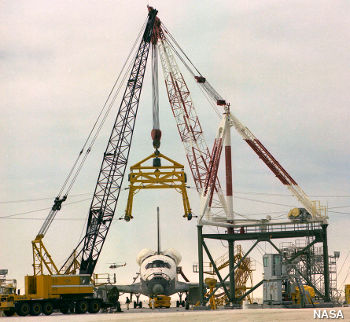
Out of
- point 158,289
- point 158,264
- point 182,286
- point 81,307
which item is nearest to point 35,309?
point 81,307

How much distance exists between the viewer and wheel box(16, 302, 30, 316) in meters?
76.7

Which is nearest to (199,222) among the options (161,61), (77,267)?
(77,267)

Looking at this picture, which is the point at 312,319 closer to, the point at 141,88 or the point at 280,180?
the point at 280,180

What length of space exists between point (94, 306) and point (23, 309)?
7711 mm

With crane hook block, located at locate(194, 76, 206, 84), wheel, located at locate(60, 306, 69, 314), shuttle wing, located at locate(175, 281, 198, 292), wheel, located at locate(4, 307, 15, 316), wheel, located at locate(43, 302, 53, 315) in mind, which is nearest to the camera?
wheel, located at locate(4, 307, 15, 316)

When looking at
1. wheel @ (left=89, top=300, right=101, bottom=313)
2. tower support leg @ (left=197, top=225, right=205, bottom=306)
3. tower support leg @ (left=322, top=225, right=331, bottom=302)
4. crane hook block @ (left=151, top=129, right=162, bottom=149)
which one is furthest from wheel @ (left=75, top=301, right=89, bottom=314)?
crane hook block @ (left=151, top=129, right=162, bottom=149)

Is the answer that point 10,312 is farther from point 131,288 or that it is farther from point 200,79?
point 200,79

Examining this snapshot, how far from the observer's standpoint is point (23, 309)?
77.0 meters

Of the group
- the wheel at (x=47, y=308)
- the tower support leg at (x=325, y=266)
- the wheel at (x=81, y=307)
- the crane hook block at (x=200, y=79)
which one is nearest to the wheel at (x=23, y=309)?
the wheel at (x=47, y=308)

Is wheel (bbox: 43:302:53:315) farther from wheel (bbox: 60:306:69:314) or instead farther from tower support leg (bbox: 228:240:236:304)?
tower support leg (bbox: 228:240:236:304)

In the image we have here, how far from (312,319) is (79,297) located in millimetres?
33042

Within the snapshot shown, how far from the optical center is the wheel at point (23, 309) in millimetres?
76706

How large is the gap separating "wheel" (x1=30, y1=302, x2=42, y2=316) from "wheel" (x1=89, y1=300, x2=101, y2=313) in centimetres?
552

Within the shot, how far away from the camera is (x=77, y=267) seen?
109250 mm
